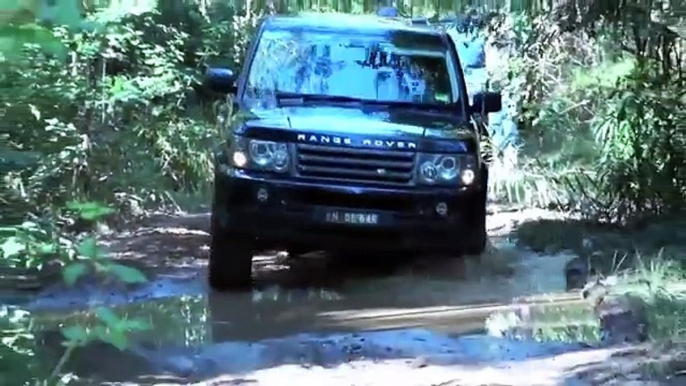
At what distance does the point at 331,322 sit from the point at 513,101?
15.7 feet

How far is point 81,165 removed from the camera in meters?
6.96

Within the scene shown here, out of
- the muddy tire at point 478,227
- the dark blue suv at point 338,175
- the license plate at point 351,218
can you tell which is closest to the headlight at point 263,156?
the dark blue suv at point 338,175

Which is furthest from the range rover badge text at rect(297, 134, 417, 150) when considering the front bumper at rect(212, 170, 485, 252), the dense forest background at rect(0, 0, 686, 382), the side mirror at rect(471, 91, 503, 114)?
the dense forest background at rect(0, 0, 686, 382)

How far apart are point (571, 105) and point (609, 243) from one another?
7.02ft

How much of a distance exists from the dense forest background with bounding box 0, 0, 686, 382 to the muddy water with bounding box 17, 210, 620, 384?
67 centimetres

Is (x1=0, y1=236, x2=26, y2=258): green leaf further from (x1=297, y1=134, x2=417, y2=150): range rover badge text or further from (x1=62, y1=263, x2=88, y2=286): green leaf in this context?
(x1=297, y1=134, x2=417, y2=150): range rover badge text

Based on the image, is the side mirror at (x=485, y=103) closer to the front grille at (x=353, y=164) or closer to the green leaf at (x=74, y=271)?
the front grille at (x=353, y=164)

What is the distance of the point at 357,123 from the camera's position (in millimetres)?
6016

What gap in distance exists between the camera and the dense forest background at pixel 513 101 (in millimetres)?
7543

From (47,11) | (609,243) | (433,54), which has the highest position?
(47,11)

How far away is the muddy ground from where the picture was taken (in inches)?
195

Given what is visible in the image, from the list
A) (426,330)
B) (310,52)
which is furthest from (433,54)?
(426,330)

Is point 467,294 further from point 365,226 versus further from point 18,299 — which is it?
point 18,299

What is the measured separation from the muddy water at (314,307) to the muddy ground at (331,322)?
0.03ft
